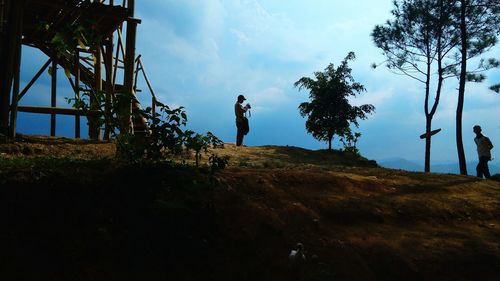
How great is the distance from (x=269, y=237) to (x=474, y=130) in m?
10.9

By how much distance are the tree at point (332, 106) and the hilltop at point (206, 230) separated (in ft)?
49.5

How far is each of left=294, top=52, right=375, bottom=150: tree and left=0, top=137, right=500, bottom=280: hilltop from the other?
49.5ft

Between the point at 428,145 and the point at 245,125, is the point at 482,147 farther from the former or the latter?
the point at 245,125

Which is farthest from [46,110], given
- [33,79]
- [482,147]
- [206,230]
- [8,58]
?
[482,147]

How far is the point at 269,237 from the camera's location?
16.6 feet

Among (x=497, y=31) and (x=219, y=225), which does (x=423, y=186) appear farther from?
(x=497, y=31)

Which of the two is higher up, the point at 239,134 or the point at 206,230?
the point at 239,134

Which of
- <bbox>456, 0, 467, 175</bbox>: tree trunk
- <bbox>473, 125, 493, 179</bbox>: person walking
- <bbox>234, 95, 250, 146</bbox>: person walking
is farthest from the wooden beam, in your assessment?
<bbox>456, 0, 467, 175</bbox>: tree trunk

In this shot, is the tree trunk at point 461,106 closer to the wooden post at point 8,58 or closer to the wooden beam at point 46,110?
the wooden beam at point 46,110

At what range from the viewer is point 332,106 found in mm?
21734

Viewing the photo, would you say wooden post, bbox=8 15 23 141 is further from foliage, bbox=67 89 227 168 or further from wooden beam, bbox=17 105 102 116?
foliage, bbox=67 89 227 168

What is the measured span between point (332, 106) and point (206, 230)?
57.9 ft

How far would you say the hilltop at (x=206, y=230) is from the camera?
4.30m

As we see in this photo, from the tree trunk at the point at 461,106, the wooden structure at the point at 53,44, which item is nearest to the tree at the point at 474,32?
the tree trunk at the point at 461,106
